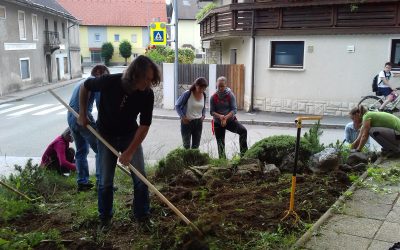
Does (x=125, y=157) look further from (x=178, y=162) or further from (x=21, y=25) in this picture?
(x=21, y=25)

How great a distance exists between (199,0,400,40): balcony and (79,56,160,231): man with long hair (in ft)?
39.0

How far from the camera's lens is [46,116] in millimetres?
16891

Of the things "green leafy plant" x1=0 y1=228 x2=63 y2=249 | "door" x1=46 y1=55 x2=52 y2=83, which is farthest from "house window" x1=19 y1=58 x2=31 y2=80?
"green leafy plant" x1=0 y1=228 x2=63 y2=249

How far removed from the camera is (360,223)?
4.07 meters

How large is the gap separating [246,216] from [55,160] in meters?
3.78

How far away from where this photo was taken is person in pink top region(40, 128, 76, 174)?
21.6 ft

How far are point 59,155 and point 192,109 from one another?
238 cm

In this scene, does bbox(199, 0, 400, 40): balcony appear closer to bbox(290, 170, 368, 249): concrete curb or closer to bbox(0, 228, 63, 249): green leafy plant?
bbox(290, 170, 368, 249): concrete curb

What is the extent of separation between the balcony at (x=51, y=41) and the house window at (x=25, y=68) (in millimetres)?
3818

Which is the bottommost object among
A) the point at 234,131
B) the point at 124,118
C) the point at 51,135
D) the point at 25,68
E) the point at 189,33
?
the point at 51,135

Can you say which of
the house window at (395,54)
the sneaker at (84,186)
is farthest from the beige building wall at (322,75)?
the sneaker at (84,186)

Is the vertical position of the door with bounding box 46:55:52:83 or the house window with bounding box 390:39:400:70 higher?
the house window with bounding box 390:39:400:70

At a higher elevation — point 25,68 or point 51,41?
point 51,41

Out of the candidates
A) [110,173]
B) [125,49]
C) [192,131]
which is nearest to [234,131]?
[192,131]
